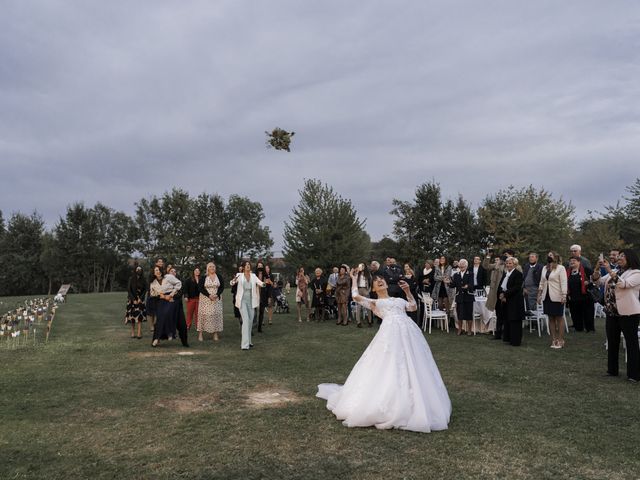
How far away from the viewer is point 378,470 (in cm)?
445

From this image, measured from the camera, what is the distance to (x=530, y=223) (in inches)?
1496

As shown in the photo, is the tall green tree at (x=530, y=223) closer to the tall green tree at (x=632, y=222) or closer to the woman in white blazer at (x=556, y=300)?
the tall green tree at (x=632, y=222)

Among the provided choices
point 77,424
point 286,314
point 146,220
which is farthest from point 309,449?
point 146,220

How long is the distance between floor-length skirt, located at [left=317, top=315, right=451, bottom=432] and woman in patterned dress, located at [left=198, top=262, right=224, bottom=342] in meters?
7.24

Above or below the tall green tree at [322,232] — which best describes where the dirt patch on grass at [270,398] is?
below

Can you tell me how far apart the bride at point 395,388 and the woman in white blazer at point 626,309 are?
3827mm

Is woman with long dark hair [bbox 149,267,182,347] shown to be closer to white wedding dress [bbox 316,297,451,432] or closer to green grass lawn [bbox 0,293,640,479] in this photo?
green grass lawn [bbox 0,293,640,479]

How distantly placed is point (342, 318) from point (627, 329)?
1015 centimetres

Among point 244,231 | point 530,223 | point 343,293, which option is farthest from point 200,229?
point 343,293

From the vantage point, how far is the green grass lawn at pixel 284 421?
179 inches

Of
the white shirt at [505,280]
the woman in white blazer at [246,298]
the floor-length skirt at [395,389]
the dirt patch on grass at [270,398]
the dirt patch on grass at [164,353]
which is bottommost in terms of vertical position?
the dirt patch on grass at [270,398]

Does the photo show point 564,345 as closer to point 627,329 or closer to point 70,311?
point 627,329

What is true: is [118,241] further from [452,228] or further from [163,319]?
[163,319]

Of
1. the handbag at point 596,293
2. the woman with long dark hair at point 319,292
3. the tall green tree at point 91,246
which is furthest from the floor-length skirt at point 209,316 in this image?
the tall green tree at point 91,246
